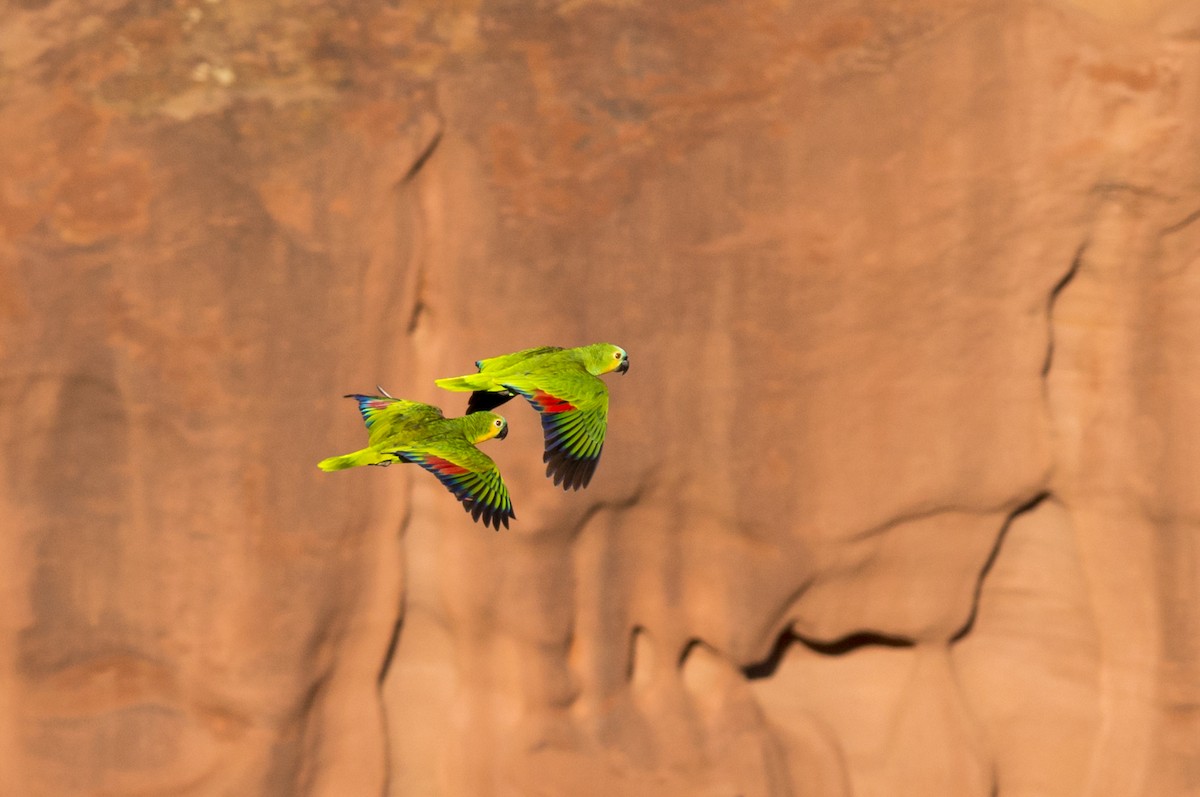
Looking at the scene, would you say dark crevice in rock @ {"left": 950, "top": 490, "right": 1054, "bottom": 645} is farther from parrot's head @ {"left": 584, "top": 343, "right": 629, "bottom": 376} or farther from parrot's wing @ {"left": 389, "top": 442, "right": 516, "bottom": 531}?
parrot's wing @ {"left": 389, "top": 442, "right": 516, "bottom": 531}

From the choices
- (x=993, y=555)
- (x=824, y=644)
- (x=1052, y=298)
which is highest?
(x=1052, y=298)

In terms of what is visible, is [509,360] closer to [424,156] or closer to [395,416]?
[395,416]

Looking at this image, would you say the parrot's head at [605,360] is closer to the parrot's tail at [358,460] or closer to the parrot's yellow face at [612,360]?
the parrot's yellow face at [612,360]

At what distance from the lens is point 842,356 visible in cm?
348

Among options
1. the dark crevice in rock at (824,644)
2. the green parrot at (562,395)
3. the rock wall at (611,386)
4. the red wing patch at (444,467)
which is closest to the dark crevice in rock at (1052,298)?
the rock wall at (611,386)

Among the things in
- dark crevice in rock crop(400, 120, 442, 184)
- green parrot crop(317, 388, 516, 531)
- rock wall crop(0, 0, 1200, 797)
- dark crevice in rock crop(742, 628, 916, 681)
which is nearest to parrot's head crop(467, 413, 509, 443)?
green parrot crop(317, 388, 516, 531)

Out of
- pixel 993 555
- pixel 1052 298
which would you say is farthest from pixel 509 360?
pixel 993 555

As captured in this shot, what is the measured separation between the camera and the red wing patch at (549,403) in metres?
2.18

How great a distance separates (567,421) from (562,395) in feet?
0.13

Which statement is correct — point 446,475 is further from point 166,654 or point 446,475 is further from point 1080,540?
point 1080,540

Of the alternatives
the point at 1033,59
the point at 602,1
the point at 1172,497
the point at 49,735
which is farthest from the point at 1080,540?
the point at 49,735

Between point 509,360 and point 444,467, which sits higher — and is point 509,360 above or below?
above

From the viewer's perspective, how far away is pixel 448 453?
2258 millimetres

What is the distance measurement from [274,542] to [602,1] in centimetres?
122
